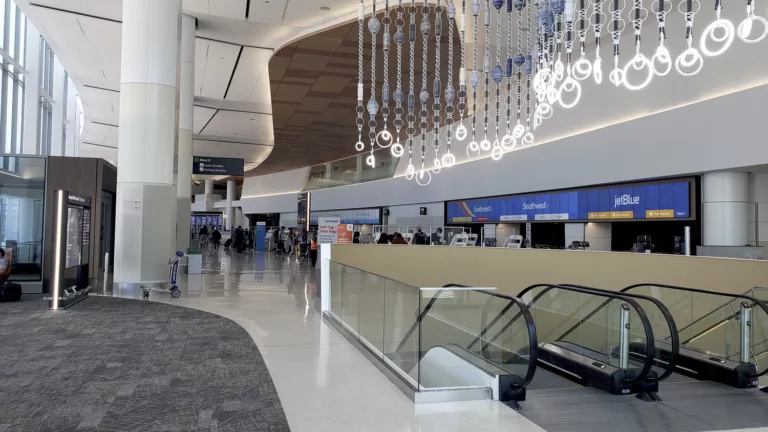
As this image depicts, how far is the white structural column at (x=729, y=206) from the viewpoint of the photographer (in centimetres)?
1039

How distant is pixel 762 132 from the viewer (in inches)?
368

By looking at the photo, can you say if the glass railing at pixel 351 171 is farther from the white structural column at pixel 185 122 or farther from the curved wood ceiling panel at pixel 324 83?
the white structural column at pixel 185 122

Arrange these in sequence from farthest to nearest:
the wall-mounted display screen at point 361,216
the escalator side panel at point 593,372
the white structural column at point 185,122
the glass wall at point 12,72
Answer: the wall-mounted display screen at point 361,216, the glass wall at point 12,72, the white structural column at point 185,122, the escalator side panel at point 593,372

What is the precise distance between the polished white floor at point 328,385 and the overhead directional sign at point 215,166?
10.6 m

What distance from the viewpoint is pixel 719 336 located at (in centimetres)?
573

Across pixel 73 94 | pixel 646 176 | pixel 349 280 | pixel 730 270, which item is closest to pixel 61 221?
pixel 349 280

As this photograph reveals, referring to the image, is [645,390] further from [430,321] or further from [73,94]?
[73,94]

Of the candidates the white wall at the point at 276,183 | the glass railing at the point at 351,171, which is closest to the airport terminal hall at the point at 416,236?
the glass railing at the point at 351,171

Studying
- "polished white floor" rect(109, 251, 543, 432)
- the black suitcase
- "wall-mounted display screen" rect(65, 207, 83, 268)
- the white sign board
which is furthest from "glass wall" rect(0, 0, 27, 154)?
"polished white floor" rect(109, 251, 543, 432)

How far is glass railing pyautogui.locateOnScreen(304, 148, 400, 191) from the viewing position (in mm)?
27375

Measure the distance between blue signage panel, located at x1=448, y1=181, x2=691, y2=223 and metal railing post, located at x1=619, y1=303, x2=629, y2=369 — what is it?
24.1ft

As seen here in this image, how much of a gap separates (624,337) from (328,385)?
2705 mm

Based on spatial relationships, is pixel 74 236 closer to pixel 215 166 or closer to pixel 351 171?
pixel 215 166

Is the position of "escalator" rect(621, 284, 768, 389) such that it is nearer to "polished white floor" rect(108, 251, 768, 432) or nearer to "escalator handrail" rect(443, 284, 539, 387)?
"escalator handrail" rect(443, 284, 539, 387)
